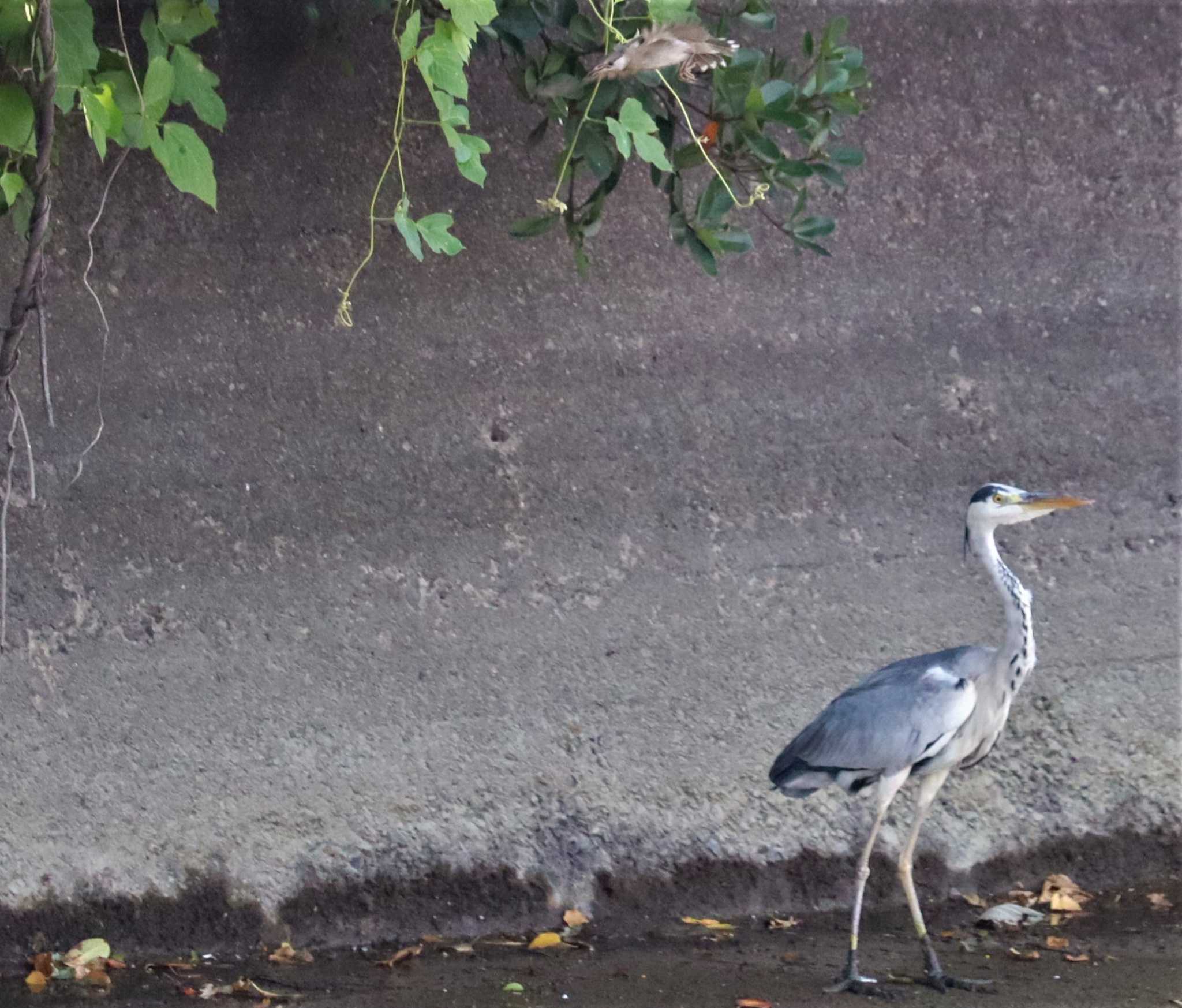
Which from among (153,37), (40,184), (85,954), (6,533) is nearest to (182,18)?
(153,37)

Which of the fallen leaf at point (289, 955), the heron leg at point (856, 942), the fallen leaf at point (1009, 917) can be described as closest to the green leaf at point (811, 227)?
the heron leg at point (856, 942)

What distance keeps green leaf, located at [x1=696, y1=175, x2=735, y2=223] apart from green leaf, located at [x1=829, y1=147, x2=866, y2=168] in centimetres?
31

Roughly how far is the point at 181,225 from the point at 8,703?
1452mm

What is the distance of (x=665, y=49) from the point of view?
293cm

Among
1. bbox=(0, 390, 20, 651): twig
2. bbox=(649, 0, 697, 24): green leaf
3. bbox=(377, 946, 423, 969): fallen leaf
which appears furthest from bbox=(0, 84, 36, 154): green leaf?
bbox=(377, 946, 423, 969): fallen leaf

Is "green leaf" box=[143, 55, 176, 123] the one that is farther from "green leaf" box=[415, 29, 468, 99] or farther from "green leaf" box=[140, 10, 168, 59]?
"green leaf" box=[415, 29, 468, 99]

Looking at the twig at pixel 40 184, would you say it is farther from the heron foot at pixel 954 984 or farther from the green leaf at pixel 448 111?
the heron foot at pixel 954 984

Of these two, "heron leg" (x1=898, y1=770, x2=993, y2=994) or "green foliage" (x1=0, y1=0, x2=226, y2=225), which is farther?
"heron leg" (x1=898, y1=770, x2=993, y2=994)

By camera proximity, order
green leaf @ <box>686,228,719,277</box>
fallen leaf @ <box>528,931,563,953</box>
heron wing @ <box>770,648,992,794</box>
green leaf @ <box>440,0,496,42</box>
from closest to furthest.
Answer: green leaf @ <box>440,0,496,42</box>, green leaf @ <box>686,228,719,277</box>, heron wing @ <box>770,648,992,794</box>, fallen leaf @ <box>528,931,563,953</box>

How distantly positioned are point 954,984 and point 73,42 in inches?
126

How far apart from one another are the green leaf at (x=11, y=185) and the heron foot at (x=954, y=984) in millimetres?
3023

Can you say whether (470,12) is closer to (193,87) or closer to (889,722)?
(193,87)

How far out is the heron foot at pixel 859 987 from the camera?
3568 millimetres

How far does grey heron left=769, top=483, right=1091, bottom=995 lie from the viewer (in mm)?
3572
